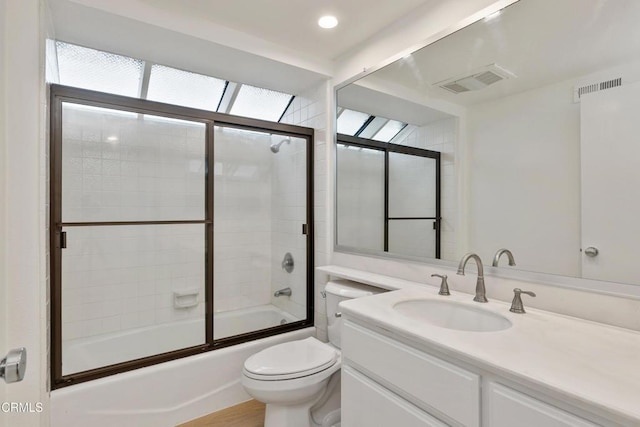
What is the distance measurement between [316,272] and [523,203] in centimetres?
158

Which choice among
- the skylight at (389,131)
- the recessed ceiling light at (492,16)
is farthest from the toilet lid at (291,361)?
the recessed ceiling light at (492,16)

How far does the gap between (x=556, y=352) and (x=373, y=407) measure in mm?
669

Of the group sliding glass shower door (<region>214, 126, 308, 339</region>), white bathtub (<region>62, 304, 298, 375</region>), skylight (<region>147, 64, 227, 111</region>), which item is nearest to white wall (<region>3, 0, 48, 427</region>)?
white bathtub (<region>62, 304, 298, 375</region>)

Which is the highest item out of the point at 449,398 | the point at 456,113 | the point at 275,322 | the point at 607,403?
the point at 456,113

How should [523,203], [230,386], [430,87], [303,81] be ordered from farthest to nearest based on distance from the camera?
[303,81], [230,386], [430,87], [523,203]

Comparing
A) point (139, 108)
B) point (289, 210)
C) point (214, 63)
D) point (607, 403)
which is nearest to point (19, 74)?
point (139, 108)

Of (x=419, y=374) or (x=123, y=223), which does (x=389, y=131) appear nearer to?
(x=419, y=374)

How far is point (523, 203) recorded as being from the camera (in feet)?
4.55

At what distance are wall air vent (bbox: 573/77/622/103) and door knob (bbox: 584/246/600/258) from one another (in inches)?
22.6

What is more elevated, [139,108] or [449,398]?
[139,108]

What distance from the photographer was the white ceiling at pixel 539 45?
44.4 inches

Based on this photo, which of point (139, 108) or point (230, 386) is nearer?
point (139, 108)

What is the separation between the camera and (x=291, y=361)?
1.72m

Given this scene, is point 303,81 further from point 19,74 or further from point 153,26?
point 19,74
